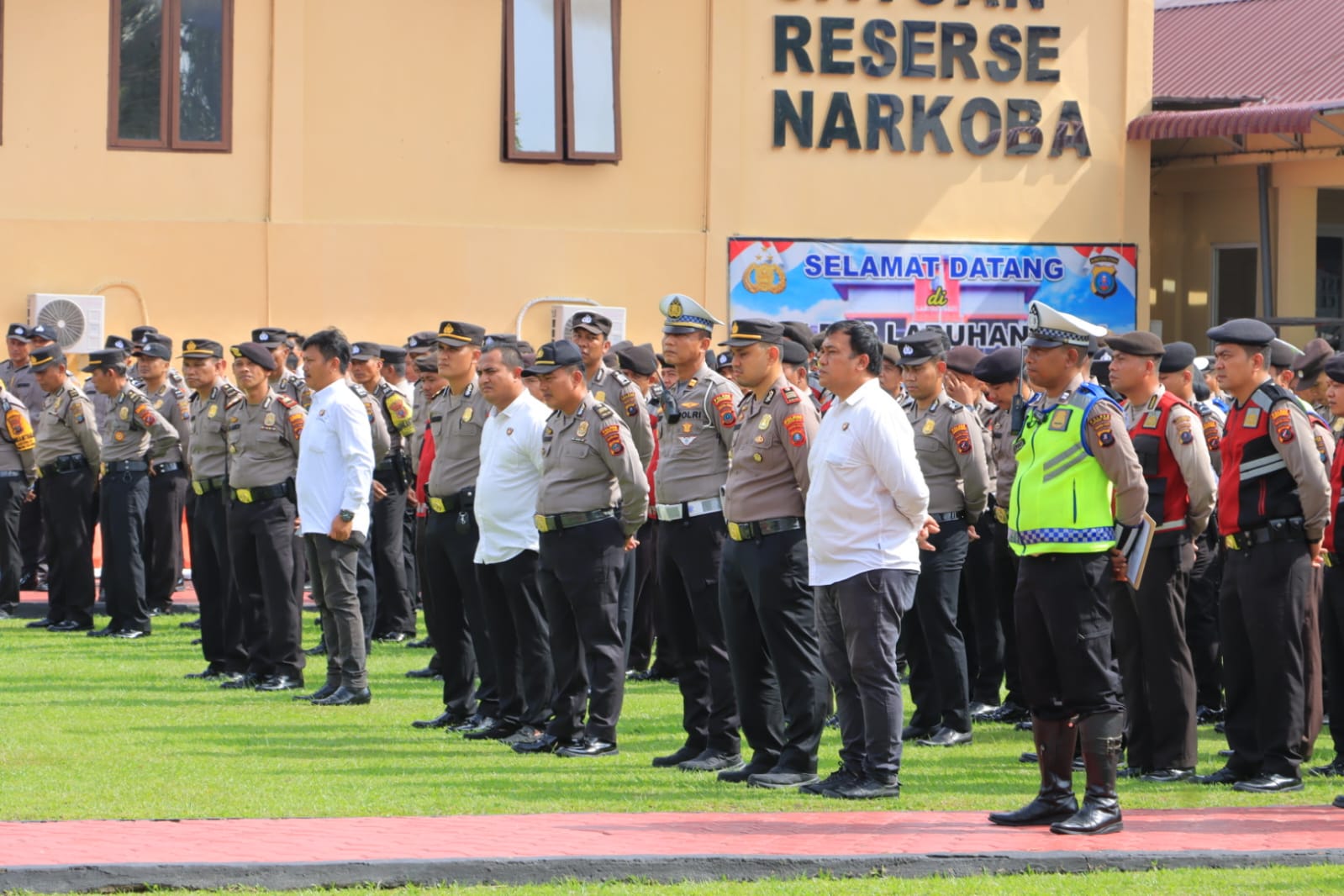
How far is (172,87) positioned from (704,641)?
42.8 feet

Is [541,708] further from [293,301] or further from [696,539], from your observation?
[293,301]

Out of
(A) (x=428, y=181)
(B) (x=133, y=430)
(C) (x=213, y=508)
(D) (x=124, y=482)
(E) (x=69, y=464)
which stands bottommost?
(C) (x=213, y=508)

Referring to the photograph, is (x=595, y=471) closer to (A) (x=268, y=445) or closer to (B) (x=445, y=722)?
(B) (x=445, y=722)

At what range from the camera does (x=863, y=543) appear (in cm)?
866

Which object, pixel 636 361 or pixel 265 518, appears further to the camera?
pixel 636 361

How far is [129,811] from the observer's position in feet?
27.4

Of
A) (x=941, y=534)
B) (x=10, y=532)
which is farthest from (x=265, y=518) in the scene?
(x=10, y=532)

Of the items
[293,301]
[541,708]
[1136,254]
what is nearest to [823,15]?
[1136,254]

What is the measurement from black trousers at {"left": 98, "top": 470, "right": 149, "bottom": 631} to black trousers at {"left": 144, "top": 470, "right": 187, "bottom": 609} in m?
0.67

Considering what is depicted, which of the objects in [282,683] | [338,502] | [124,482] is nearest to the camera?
[338,502]

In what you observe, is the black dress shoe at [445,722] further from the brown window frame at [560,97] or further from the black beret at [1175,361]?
the brown window frame at [560,97]

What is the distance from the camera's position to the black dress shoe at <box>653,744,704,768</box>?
984 centimetres

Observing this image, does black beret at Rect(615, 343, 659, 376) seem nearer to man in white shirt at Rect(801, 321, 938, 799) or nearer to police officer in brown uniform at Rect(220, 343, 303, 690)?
police officer in brown uniform at Rect(220, 343, 303, 690)

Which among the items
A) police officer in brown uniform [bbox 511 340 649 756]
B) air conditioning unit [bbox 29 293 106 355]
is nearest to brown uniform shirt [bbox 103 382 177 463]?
air conditioning unit [bbox 29 293 106 355]
